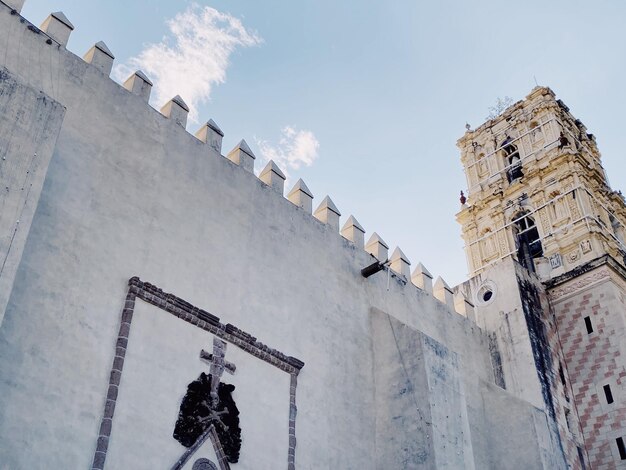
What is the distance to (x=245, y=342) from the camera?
31.0 ft

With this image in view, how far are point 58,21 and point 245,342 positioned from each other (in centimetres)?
491

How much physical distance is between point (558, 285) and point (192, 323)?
9697 mm

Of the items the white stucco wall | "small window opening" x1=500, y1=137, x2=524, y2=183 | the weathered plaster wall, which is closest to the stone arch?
"small window opening" x1=500, y1=137, x2=524, y2=183

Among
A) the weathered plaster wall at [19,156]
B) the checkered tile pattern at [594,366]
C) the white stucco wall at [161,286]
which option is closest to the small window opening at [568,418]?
the checkered tile pattern at [594,366]

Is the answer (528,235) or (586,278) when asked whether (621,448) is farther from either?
(528,235)

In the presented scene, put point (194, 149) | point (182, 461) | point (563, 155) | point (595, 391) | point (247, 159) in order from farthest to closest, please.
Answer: point (563, 155)
point (595, 391)
point (247, 159)
point (194, 149)
point (182, 461)

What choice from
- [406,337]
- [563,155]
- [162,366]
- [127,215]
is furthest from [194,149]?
[563,155]

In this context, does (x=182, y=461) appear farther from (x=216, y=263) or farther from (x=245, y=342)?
(x=216, y=263)

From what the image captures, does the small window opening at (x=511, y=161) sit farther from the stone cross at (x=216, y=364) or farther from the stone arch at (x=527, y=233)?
the stone cross at (x=216, y=364)

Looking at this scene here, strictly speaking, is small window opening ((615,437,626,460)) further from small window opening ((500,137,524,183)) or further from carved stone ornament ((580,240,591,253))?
small window opening ((500,137,524,183))

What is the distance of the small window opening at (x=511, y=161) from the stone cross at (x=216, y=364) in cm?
1647

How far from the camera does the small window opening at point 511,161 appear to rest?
23.4m

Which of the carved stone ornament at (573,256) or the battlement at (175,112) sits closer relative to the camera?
the battlement at (175,112)

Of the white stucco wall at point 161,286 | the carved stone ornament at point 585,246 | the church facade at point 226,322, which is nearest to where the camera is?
the white stucco wall at point 161,286
